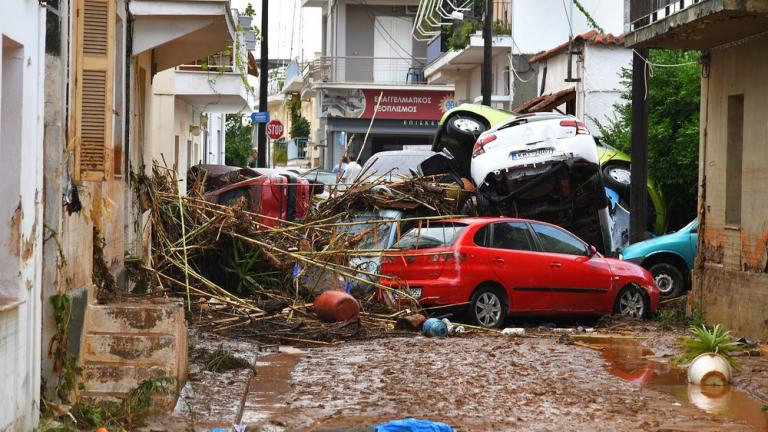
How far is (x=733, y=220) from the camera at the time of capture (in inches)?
631

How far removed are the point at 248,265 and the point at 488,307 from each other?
10.7 ft

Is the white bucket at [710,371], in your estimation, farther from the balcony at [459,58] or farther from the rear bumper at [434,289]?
the balcony at [459,58]

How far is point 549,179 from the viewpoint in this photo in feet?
64.5

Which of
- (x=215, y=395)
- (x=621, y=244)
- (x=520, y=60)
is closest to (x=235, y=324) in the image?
(x=215, y=395)

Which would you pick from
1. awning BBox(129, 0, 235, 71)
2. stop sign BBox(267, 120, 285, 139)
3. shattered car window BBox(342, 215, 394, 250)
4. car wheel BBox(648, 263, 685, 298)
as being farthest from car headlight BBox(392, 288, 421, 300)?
stop sign BBox(267, 120, 285, 139)

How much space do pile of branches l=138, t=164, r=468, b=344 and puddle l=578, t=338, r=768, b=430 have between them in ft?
9.69

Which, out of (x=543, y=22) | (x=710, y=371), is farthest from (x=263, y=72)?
(x=710, y=371)

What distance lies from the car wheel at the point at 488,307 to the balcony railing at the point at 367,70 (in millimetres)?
33770

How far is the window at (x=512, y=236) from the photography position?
16.6 meters

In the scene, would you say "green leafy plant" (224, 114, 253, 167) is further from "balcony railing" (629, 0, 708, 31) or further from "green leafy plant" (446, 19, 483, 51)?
"balcony railing" (629, 0, 708, 31)

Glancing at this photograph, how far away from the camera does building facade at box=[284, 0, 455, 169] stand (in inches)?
1935

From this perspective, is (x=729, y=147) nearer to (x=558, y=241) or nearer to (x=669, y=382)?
(x=558, y=241)

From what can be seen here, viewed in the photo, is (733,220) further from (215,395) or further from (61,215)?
(61,215)

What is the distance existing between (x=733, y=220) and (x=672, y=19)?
2.92m
